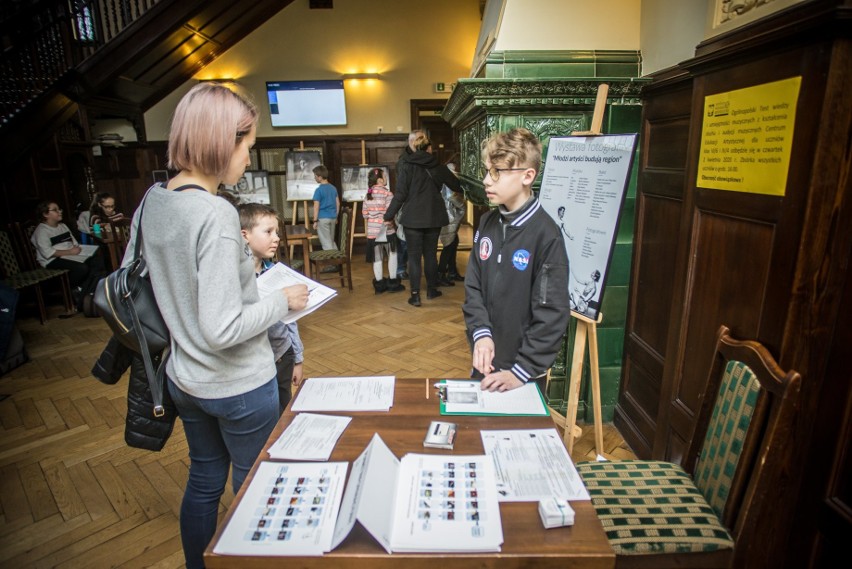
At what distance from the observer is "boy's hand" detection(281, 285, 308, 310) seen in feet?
4.01

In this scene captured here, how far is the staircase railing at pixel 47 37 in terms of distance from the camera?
506cm

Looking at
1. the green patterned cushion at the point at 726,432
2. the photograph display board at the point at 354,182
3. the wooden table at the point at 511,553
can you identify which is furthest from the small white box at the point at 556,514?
the photograph display board at the point at 354,182

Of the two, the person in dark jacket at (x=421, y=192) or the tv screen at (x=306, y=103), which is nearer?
the person in dark jacket at (x=421, y=192)

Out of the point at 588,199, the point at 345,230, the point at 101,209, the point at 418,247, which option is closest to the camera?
the point at 588,199

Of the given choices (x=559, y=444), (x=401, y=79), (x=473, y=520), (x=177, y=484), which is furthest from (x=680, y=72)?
(x=401, y=79)

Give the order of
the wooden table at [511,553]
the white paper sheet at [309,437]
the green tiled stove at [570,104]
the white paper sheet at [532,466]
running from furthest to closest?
1. the green tiled stove at [570,104]
2. the white paper sheet at [309,437]
3. the white paper sheet at [532,466]
4. the wooden table at [511,553]

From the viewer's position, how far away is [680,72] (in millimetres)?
1838

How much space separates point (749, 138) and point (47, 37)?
699 centimetres

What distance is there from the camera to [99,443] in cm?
250

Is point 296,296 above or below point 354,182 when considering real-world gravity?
below

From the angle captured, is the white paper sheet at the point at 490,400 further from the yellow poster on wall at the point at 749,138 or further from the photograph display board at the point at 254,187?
the photograph display board at the point at 254,187

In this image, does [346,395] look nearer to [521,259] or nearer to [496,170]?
[521,259]

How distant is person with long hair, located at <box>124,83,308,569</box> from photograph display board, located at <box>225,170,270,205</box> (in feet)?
21.8

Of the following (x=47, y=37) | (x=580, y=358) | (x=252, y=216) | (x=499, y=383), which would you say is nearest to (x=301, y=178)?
(x=47, y=37)
